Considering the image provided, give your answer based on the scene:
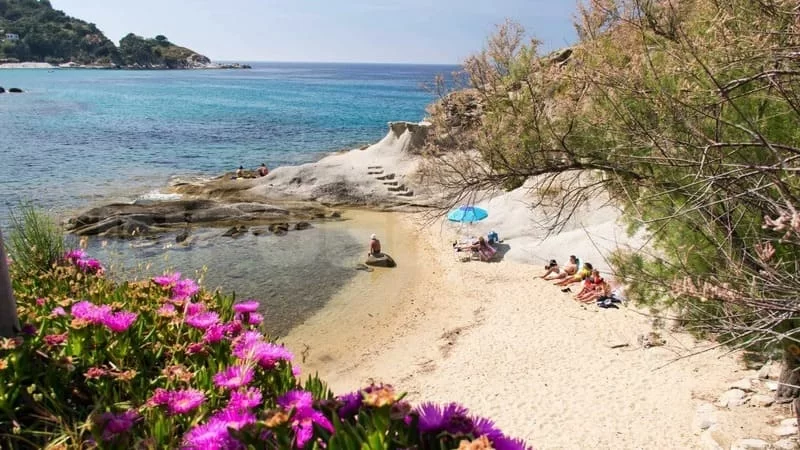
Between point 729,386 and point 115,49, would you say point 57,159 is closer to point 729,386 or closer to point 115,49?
point 729,386

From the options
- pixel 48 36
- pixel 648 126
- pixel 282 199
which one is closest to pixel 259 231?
pixel 282 199

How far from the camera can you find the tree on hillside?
16.1 ft

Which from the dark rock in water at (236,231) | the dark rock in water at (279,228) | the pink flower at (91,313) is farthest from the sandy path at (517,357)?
the dark rock in water at (236,231)

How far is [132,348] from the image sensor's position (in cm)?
276

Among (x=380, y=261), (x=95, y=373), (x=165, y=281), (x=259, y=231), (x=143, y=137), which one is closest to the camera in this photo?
(x=95, y=373)

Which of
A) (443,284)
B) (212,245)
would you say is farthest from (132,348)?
(212,245)

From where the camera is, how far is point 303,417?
6.15ft

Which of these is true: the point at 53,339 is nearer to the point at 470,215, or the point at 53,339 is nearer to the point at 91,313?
the point at 91,313

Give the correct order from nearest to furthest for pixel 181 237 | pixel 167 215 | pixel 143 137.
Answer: pixel 181 237, pixel 167 215, pixel 143 137

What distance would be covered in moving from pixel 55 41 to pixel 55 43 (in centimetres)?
62

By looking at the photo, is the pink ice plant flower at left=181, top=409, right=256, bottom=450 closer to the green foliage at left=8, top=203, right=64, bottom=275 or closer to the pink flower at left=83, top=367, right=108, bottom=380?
the pink flower at left=83, top=367, right=108, bottom=380

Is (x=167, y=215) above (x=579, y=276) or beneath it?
beneath

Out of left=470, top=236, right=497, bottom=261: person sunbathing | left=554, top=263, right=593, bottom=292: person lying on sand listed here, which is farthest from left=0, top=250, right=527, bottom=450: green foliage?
left=470, top=236, right=497, bottom=261: person sunbathing

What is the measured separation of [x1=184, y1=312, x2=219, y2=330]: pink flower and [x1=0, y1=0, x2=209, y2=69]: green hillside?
19330 cm
